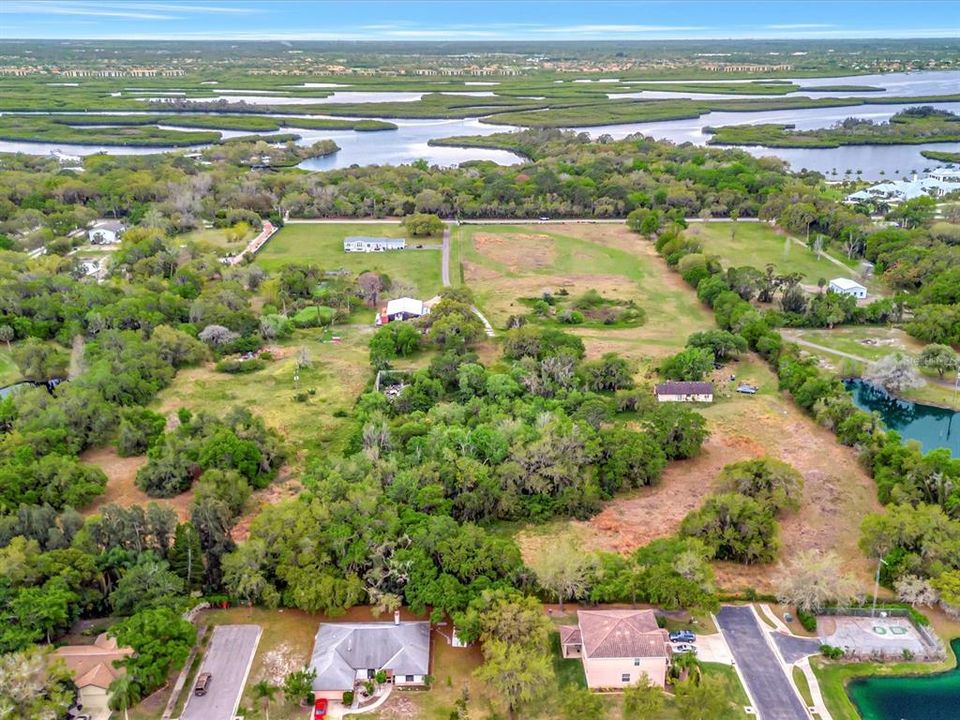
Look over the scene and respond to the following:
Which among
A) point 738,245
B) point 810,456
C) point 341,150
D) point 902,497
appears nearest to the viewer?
point 902,497

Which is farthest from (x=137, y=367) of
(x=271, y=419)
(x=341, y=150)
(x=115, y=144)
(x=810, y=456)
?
(x=115, y=144)

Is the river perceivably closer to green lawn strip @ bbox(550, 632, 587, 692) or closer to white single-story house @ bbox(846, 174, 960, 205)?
white single-story house @ bbox(846, 174, 960, 205)

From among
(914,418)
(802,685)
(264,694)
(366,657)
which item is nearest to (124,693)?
(264,694)

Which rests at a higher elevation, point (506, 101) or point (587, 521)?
point (506, 101)

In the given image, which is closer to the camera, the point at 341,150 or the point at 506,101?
the point at 341,150

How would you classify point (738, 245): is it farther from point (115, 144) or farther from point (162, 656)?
point (115, 144)

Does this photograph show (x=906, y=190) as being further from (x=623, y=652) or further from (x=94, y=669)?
(x=94, y=669)

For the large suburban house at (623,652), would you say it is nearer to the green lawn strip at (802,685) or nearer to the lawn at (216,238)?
the green lawn strip at (802,685)

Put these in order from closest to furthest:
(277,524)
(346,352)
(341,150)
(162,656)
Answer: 1. (162,656)
2. (277,524)
3. (346,352)
4. (341,150)
